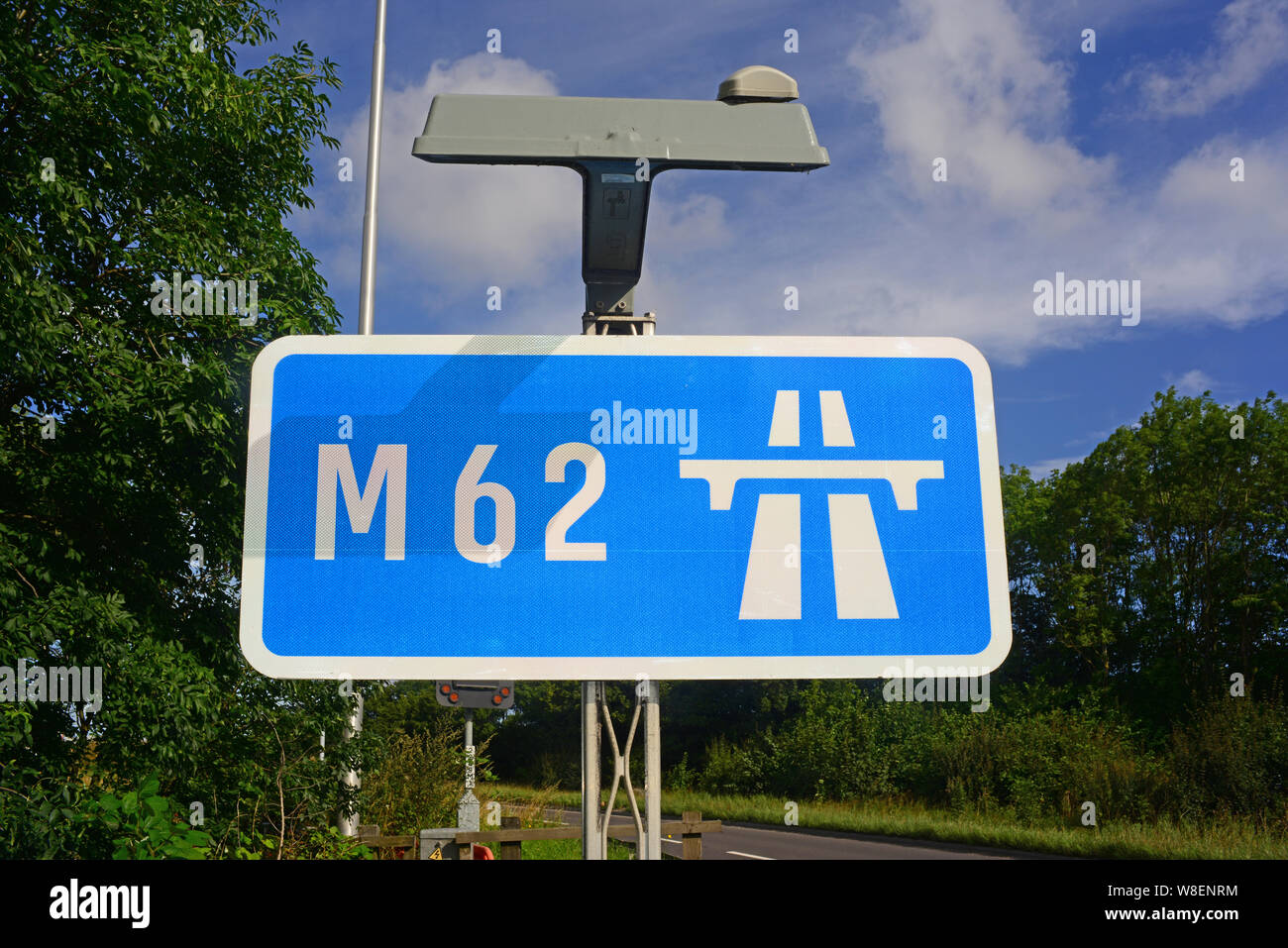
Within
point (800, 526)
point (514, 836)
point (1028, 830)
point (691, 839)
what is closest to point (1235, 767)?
point (1028, 830)

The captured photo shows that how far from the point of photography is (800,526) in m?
1.19

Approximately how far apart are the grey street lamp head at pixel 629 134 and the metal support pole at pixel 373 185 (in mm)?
11023

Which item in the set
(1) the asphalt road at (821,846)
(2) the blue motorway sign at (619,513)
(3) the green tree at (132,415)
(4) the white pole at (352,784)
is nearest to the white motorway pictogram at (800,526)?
(2) the blue motorway sign at (619,513)

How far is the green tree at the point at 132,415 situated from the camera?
6.43 meters

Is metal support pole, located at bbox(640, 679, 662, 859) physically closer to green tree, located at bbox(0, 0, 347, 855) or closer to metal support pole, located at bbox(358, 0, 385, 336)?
green tree, located at bbox(0, 0, 347, 855)

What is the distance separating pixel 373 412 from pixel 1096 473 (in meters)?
44.7

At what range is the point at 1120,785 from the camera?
856 inches

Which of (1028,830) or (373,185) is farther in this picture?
(1028,830)

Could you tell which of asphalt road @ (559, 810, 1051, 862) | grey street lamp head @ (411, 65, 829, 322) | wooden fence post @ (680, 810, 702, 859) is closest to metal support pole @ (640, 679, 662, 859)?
grey street lamp head @ (411, 65, 829, 322)

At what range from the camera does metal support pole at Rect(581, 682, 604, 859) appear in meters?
1.11

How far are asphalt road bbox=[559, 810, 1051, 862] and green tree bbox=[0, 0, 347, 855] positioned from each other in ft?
30.4

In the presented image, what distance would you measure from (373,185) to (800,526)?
13.3m

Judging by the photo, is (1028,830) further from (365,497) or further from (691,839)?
A: (365,497)
